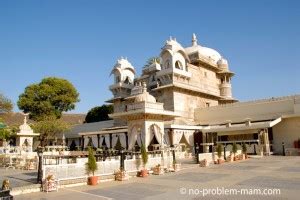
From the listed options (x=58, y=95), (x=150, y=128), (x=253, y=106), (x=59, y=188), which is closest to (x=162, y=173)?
(x=150, y=128)

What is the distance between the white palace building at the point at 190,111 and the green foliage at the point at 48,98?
19.1 feet

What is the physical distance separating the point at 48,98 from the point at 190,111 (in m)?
23.8

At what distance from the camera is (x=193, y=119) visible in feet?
115

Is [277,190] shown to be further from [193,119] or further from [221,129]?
Answer: [193,119]

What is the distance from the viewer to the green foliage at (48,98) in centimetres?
4594

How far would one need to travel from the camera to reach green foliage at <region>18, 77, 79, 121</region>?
151ft

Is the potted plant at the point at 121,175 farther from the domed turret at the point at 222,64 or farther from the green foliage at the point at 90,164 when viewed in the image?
the domed turret at the point at 222,64

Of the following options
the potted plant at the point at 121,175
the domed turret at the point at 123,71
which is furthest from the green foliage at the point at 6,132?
the potted plant at the point at 121,175

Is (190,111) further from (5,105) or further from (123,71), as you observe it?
(5,105)

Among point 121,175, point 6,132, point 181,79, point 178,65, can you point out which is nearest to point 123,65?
point 178,65

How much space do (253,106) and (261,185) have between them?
21395 mm

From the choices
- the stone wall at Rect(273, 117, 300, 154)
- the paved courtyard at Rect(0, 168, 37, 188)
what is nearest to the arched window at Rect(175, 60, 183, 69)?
the stone wall at Rect(273, 117, 300, 154)

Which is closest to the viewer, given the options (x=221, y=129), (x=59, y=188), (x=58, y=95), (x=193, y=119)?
(x=59, y=188)

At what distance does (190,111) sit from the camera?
35.0 m
